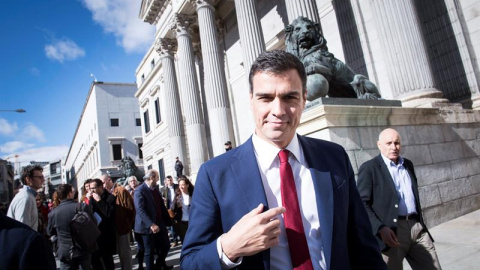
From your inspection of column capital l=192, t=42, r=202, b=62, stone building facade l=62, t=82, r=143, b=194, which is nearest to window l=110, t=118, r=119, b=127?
stone building facade l=62, t=82, r=143, b=194

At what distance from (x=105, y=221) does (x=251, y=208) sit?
5463 mm

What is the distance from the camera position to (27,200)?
4629mm

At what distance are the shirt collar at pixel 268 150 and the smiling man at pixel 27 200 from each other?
433 centimetres

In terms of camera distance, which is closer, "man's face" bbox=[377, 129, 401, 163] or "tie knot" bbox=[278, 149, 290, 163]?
"tie knot" bbox=[278, 149, 290, 163]

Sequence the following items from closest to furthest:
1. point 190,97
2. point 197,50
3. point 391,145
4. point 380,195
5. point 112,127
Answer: point 380,195 → point 391,145 → point 190,97 → point 197,50 → point 112,127

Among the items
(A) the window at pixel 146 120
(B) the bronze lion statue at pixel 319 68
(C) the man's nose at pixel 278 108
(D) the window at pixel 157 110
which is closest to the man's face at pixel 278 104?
(C) the man's nose at pixel 278 108

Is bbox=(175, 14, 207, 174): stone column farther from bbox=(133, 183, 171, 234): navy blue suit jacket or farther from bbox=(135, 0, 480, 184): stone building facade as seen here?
bbox=(133, 183, 171, 234): navy blue suit jacket

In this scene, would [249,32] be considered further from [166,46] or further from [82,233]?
[82,233]

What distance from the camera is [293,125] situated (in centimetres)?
155

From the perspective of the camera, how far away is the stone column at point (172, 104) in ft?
71.1

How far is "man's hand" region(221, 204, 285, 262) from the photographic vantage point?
1.23 metres

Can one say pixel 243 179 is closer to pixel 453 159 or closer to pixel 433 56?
pixel 453 159

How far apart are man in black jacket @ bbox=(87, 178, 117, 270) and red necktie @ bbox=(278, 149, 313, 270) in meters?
5.43

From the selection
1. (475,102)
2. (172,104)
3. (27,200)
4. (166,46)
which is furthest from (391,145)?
(166,46)
